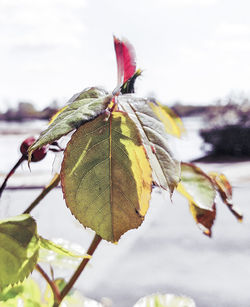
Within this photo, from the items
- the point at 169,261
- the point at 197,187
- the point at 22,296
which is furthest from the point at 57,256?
the point at 169,261

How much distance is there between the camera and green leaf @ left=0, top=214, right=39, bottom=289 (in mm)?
277

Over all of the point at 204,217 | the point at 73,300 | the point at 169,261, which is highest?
the point at 204,217

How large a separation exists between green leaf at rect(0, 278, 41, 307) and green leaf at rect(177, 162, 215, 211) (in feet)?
0.52

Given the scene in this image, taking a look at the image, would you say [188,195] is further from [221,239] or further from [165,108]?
[221,239]

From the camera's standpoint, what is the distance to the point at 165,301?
0.42m

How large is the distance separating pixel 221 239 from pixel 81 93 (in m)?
2.88

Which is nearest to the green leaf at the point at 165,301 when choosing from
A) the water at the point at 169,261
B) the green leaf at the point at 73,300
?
the green leaf at the point at 73,300

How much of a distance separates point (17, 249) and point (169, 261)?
2.41 meters

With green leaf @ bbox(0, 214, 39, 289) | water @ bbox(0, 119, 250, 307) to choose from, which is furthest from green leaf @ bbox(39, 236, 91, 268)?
water @ bbox(0, 119, 250, 307)

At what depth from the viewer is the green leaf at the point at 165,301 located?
16.4 inches

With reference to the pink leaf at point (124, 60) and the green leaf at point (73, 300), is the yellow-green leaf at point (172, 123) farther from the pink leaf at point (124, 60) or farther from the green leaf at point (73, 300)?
the green leaf at point (73, 300)

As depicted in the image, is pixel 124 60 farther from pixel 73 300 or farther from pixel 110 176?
pixel 73 300

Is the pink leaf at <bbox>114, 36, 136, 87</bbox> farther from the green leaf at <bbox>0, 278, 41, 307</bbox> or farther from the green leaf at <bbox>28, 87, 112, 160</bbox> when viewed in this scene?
the green leaf at <bbox>0, 278, 41, 307</bbox>

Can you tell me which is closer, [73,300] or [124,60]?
[124,60]
